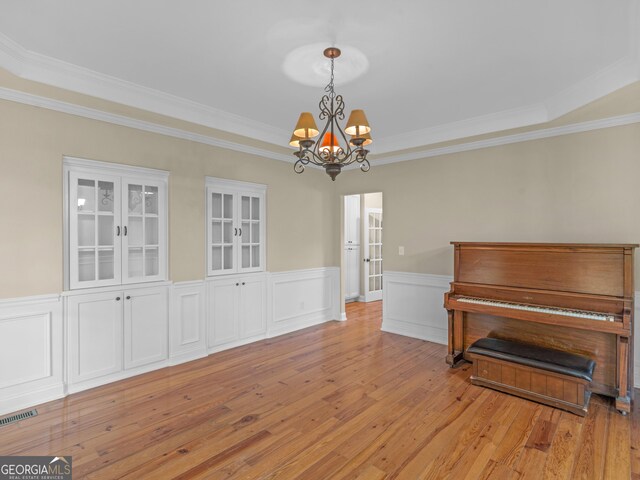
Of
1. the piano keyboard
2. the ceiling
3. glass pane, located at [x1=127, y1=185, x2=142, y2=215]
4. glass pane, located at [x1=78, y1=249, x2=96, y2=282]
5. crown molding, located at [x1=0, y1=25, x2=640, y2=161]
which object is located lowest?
the piano keyboard

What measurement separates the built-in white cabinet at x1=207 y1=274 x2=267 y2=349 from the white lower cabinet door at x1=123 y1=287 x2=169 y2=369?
54cm

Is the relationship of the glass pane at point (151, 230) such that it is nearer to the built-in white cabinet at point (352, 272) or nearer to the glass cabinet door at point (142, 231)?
the glass cabinet door at point (142, 231)

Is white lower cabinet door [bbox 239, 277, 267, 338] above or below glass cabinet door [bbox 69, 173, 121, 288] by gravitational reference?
below

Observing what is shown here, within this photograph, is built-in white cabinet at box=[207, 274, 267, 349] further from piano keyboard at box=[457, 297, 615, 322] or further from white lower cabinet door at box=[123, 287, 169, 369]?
piano keyboard at box=[457, 297, 615, 322]

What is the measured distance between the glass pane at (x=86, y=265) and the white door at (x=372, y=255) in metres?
5.06

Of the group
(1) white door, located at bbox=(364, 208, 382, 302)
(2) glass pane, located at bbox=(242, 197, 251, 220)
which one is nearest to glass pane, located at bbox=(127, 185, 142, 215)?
(2) glass pane, located at bbox=(242, 197, 251, 220)

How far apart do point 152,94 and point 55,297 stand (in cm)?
198

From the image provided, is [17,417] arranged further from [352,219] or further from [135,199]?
[352,219]

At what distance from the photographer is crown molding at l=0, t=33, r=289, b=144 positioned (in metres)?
2.45

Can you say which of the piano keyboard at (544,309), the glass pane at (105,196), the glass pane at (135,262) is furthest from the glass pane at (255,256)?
the piano keyboard at (544,309)

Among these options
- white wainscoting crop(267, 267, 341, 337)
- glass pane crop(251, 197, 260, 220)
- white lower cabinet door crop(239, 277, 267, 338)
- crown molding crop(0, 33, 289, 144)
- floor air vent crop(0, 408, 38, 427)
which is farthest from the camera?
white wainscoting crop(267, 267, 341, 337)

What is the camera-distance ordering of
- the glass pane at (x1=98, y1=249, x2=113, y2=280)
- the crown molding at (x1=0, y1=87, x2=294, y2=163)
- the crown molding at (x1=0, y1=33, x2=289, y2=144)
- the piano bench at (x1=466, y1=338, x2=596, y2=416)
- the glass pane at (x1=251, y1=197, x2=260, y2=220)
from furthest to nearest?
1. the glass pane at (x1=251, y1=197, x2=260, y2=220)
2. the glass pane at (x1=98, y1=249, x2=113, y2=280)
3. the crown molding at (x1=0, y1=87, x2=294, y2=163)
4. the piano bench at (x1=466, y1=338, x2=596, y2=416)
5. the crown molding at (x1=0, y1=33, x2=289, y2=144)

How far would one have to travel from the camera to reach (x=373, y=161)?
5098 millimetres

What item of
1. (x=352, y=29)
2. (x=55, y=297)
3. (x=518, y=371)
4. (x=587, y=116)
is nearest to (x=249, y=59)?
A: (x=352, y=29)
